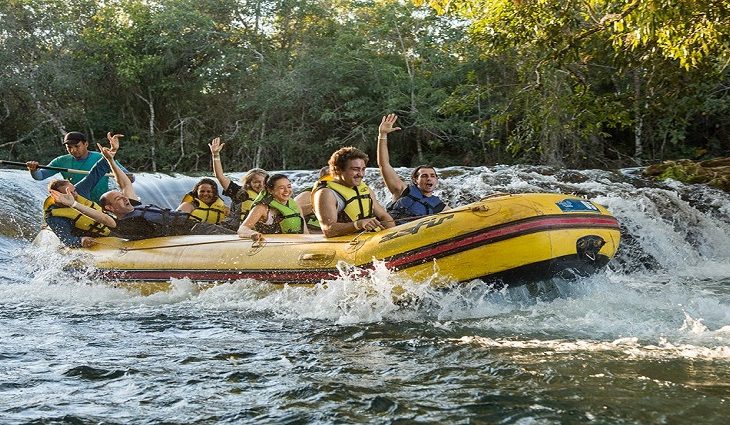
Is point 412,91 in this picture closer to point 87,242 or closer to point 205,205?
point 205,205

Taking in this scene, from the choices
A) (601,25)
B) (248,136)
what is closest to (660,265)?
(601,25)

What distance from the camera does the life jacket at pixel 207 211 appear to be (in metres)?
6.53

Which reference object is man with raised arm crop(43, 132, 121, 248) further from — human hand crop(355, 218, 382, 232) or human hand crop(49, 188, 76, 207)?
human hand crop(355, 218, 382, 232)

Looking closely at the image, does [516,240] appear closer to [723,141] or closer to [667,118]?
[667,118]

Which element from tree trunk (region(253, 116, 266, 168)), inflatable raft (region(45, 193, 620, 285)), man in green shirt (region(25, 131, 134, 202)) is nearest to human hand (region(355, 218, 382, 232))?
inflatable raft (region(45, 193, 620, 285))

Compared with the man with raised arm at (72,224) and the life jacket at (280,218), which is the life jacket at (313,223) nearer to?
the life jacket at (280,218)

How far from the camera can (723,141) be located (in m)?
13.9

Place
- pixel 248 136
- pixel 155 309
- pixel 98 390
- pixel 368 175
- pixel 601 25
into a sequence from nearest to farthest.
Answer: pixel 98 390
pixel 155 309
pixel 601 25
pixel 368 175
pixel 248 136

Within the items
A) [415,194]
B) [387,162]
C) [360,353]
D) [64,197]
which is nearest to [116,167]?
[64,197]

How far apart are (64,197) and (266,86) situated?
11.5m

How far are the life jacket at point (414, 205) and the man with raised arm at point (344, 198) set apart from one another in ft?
1.07

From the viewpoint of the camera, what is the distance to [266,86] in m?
16.7

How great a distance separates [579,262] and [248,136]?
13695mm

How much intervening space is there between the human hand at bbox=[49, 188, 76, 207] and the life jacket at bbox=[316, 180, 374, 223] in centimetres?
190
